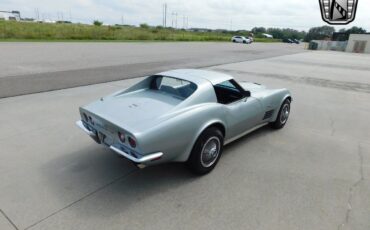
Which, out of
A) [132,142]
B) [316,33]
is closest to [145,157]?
[132,142]

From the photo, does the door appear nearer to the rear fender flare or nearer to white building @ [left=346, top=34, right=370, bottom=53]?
white building @ [left=346, top=34, right=370, bottom=53]

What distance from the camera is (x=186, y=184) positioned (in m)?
3.02

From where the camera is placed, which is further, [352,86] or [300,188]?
[352,86]

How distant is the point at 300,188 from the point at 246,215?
2.97 ft

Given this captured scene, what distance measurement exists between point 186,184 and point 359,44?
1956 inches

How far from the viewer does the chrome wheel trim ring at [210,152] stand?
3125 millimetres

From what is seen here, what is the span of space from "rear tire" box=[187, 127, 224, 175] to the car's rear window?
0.60 meters

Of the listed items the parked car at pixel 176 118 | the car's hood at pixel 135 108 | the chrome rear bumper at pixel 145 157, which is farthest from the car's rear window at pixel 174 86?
the chrome rear bumper at pixel 145 157

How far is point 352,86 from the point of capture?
996 cm

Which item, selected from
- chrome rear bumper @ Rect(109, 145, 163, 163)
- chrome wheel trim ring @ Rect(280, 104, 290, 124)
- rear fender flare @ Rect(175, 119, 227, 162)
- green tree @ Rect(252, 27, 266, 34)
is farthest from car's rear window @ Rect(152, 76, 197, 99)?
green tree @ Rect(252, 27, 266, 34)

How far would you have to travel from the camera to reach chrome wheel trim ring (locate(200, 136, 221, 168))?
3125 mm

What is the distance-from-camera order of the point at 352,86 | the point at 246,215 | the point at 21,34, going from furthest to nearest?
the point at 21,34
the point at 352,86
the point at 246,215

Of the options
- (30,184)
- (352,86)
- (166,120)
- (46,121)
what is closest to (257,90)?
(166,120)

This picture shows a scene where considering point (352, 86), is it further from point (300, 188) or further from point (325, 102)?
point (300, 188)
